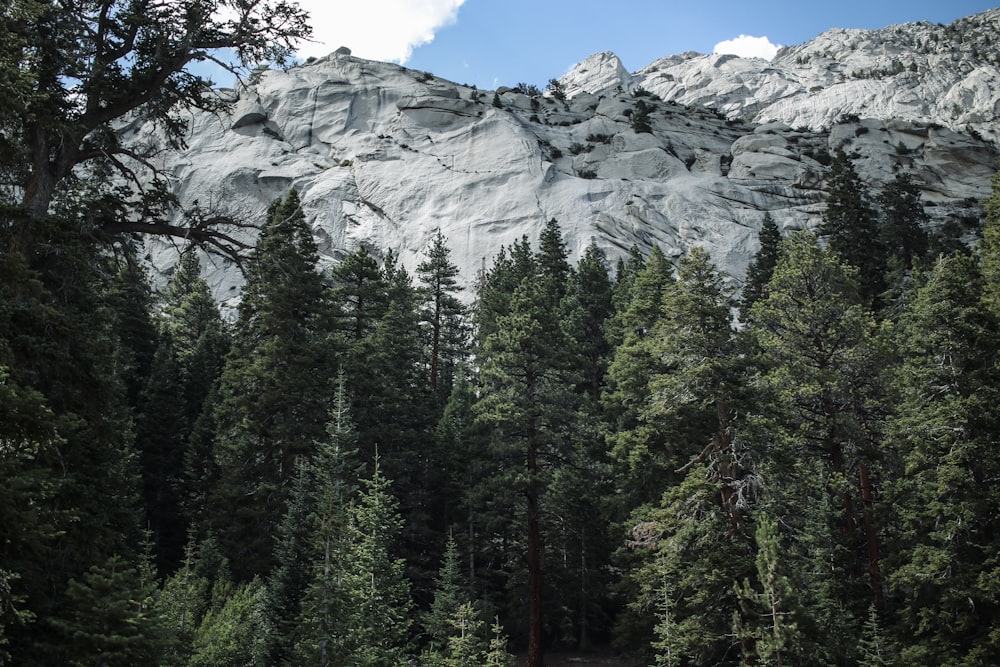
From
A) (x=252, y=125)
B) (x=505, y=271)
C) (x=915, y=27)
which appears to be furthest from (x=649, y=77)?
(x=505, y=271)

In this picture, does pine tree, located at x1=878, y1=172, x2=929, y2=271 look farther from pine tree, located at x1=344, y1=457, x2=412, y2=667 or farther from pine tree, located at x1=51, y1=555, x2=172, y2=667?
pine tree, located at x1=51, y1=555, x2=172, y2=667

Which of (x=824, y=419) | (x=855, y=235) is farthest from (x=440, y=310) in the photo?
(x=824, y=419)

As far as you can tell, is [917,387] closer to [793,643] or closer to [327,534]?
[793,643]

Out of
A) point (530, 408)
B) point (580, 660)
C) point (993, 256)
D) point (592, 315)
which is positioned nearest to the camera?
point (993, 256)

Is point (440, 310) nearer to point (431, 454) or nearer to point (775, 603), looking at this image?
point (431, 454)

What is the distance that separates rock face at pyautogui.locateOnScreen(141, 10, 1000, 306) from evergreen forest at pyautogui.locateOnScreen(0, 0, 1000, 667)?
29.1 metres

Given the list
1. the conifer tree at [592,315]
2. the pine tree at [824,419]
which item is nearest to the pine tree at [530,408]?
the pine tree at [824,419]

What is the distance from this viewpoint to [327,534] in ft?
50.6

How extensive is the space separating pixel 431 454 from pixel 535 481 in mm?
8465

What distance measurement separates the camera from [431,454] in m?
30.0

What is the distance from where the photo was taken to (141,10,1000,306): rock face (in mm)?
62625

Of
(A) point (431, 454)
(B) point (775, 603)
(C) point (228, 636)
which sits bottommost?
(C) point (228, 636)

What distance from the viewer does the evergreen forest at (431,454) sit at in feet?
27.2

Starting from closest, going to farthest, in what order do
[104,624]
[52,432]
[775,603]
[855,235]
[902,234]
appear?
1. [52,432]
2. [104,624]
3. [775,603]
4. [855,235]
5. [902,234]
